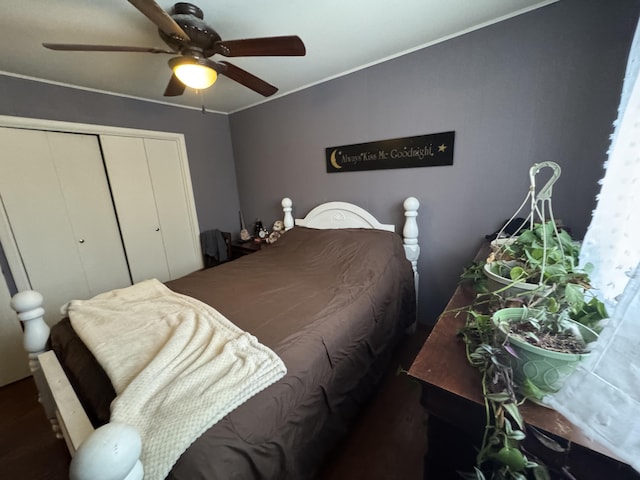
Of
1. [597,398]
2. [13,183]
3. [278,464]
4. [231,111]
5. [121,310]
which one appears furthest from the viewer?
[231,111]

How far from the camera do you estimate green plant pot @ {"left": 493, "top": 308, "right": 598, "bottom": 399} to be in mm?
518

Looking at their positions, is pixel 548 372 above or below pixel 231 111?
below

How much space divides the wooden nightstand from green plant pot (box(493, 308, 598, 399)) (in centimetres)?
259

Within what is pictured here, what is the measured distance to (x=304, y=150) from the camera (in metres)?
2.73

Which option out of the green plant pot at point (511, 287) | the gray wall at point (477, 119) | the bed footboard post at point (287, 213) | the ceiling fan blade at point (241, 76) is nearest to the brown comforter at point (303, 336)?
the gray wall at point (477, 119)

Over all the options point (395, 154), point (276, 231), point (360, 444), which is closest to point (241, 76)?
point (395, 154)

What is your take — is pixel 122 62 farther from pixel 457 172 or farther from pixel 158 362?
pixel 457 172

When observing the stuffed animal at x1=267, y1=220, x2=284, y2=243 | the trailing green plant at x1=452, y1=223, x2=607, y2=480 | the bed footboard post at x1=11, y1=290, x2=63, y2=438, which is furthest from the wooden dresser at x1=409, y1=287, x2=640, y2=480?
the stuffed animal at x1=267, y1=220, x2=284, y2=243

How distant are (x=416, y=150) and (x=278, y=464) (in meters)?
2.14

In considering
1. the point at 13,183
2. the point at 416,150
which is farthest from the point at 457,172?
the point at 13,183

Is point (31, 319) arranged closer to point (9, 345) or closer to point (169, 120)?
point (9, 345)

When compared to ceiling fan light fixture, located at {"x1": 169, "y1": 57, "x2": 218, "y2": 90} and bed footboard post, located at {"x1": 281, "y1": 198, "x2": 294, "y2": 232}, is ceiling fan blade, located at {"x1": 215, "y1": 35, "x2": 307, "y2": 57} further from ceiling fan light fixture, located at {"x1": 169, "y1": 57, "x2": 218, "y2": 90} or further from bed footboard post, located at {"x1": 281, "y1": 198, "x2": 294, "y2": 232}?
bed footboard post, located at {"x1": 281, "y1": 198, "x2": 294, "y2": 232}

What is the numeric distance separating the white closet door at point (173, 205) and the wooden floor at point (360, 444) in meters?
1.63

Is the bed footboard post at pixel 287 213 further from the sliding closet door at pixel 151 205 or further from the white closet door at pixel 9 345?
the white closet door at pixel 9 345
